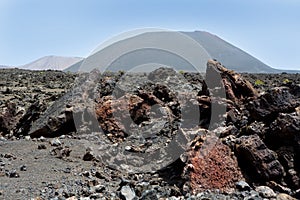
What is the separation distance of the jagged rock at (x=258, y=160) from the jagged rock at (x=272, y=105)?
91 centimetres

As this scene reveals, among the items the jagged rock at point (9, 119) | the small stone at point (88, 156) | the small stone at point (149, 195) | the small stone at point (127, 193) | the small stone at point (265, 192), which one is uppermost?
the small stone at point (265, 192)

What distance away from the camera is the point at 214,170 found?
20.1 feet

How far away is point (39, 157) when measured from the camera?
8078 mm

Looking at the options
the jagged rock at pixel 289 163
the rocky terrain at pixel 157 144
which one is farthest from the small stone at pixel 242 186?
the jagged rock at pixel 289 163

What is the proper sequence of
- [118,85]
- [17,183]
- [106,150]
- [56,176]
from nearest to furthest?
[17,183]
[56,176]
[106,150]
[118,85]

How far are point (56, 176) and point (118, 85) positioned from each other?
16.5 ft

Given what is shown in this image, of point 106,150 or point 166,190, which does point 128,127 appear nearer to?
point 106,150

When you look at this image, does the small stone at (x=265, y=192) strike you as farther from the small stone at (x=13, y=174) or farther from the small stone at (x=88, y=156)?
the small stone at (x=13, y=174)

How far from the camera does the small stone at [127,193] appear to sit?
228 inches

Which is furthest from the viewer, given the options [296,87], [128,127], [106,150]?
[128,127]

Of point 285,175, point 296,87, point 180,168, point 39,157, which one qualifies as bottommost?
point 39,157

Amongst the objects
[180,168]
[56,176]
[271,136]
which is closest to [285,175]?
[271,136]

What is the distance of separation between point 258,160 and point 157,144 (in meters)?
2.69

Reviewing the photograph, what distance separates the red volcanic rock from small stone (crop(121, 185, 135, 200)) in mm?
820
